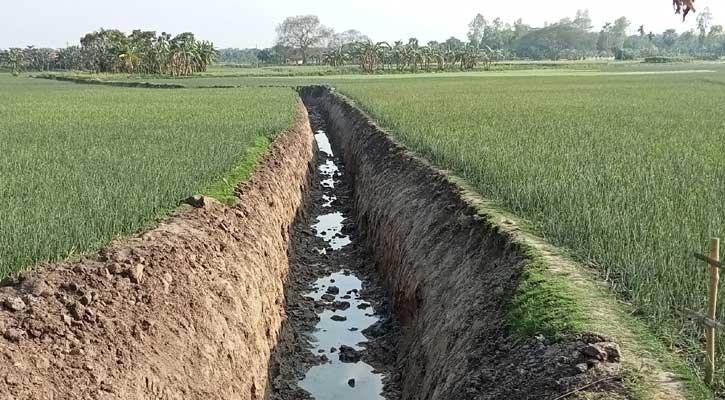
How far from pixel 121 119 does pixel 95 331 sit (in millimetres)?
16206

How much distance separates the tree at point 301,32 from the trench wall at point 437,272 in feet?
386

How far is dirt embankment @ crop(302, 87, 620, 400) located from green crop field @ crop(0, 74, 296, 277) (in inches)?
106

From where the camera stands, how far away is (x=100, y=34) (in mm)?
88000

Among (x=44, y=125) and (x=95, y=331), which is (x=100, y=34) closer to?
(x=44, y=125)

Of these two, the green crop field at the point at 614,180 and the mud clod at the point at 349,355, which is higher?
the green crop field at the point at 614,180

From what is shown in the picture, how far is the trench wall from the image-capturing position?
5.89 metres

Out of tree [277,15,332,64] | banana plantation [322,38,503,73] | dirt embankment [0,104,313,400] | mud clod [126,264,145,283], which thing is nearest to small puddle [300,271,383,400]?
dirt embankment [0,104,313,400]

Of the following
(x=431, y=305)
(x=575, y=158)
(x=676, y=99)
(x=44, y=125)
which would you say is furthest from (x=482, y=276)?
(x=676, y=99)

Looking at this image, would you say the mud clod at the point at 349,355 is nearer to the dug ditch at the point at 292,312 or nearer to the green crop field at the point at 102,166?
the dug ditch at the point at 292,312

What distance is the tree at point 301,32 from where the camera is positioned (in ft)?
420

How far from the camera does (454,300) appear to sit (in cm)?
700

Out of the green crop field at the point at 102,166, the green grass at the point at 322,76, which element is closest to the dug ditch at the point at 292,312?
the green crop field at the point at 102,166

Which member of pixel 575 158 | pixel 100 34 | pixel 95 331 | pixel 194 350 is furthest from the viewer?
pixel 100 34

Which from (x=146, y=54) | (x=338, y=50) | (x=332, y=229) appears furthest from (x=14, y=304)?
(x=338, y=50)
